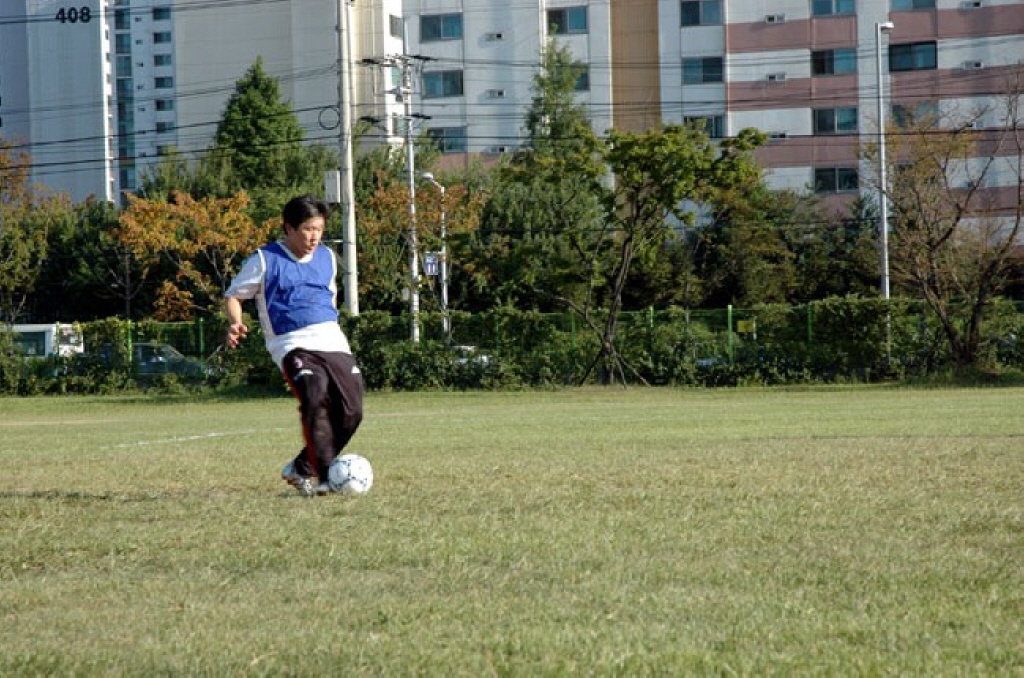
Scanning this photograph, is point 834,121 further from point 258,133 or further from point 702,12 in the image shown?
point 258,133

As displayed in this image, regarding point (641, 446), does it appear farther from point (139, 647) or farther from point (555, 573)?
point (139, 647)

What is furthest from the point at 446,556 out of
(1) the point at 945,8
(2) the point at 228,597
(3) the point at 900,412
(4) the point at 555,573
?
(1) the point at 945,8

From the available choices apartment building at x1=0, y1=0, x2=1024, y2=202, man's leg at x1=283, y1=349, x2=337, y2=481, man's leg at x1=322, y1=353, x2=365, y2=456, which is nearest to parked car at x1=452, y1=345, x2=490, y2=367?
apartment building at x1=0, y1=0, x2=1024, y2=202

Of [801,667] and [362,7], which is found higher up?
[362,7]

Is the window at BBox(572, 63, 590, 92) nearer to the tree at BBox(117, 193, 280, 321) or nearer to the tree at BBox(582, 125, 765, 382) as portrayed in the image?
the tree at BBox(117, 193, 280, 321)

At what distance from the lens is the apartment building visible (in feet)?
210

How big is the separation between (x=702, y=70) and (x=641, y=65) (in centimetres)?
329

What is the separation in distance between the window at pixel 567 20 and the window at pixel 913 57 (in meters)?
14.6

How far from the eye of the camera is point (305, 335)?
880 cm

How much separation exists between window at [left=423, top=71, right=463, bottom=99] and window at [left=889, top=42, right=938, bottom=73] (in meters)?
20.7

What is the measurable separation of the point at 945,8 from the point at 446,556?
62971mm

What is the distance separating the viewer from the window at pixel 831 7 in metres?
65.4

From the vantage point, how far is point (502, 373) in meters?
34.9

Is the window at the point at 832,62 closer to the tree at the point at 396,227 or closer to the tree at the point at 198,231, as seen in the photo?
the tree at the point at 396,227
